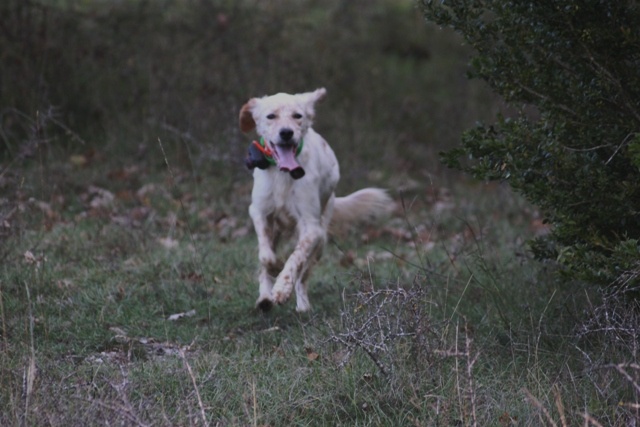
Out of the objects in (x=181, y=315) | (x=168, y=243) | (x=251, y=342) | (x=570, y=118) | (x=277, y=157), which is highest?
(x=570, y=118)

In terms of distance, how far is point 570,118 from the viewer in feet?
13.9

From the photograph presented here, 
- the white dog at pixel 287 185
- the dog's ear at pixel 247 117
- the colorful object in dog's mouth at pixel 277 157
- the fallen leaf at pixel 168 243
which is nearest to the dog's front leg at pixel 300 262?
the white dog at pixel 287 185

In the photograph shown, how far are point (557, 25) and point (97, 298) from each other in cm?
283

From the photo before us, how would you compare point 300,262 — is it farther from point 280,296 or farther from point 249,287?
point 249,287

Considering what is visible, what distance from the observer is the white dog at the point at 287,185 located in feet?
17.8

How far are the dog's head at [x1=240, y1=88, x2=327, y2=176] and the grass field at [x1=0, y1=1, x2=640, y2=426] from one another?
23.8 inches

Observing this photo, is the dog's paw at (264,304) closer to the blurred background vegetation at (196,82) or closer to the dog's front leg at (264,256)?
the dog's front leg at (264,256)

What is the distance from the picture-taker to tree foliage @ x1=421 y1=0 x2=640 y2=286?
3988mm

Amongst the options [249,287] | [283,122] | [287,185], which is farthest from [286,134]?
[249,287]

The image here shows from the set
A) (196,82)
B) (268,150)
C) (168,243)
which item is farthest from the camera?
(196,82)

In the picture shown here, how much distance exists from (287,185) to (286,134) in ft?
1.17

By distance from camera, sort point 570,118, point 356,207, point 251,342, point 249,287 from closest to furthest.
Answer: point 570,118 < point 251,342 < point 249,287 < point 356,207

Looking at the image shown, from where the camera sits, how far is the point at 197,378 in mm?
3836

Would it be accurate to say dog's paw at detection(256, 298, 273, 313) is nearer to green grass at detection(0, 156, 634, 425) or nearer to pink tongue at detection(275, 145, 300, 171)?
green grass at detection(0, 156, 634, 425)
